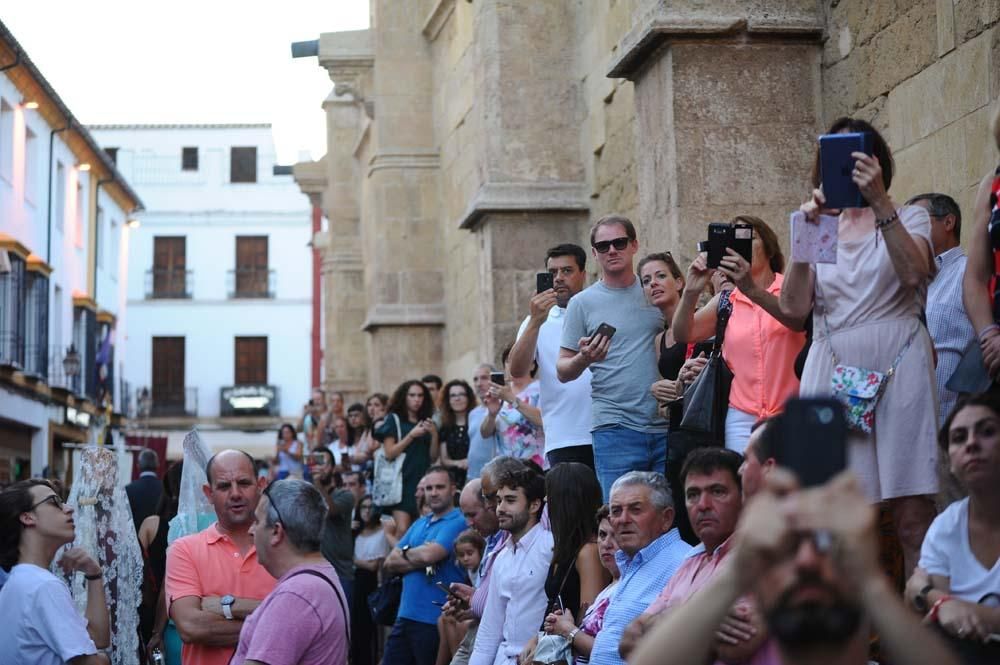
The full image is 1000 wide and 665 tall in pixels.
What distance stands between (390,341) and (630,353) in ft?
43.2

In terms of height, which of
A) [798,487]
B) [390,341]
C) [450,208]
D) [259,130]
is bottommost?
[798,487]

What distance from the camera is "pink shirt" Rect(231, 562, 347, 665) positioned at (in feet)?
19.2

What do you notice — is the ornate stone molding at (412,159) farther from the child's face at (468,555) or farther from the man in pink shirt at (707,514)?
the man in pink shirt at (707,514)

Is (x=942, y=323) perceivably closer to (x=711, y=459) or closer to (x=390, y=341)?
(x=711, y=459)

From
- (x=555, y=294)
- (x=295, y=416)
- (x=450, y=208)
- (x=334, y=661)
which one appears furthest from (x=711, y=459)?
(x=295, y=416)

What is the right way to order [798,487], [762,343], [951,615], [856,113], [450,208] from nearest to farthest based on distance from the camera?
1. [798,487]
2. [951,615]
3. [762,343]
4. [856,113]
5. [450,208]

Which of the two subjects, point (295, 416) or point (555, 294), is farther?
point (295, 416)

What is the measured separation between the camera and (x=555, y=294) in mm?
9227

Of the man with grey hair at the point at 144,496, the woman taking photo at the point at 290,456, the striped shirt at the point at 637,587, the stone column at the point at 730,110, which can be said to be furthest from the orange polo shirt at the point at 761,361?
the woman taking photo at the point at 290,456

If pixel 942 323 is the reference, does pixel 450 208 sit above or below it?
above

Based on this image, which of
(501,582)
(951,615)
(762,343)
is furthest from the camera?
(501,582)

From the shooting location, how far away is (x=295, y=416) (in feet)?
208

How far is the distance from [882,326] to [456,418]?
7.45 metres

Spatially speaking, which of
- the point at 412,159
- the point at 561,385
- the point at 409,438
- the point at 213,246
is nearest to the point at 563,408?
the point at 561,385
